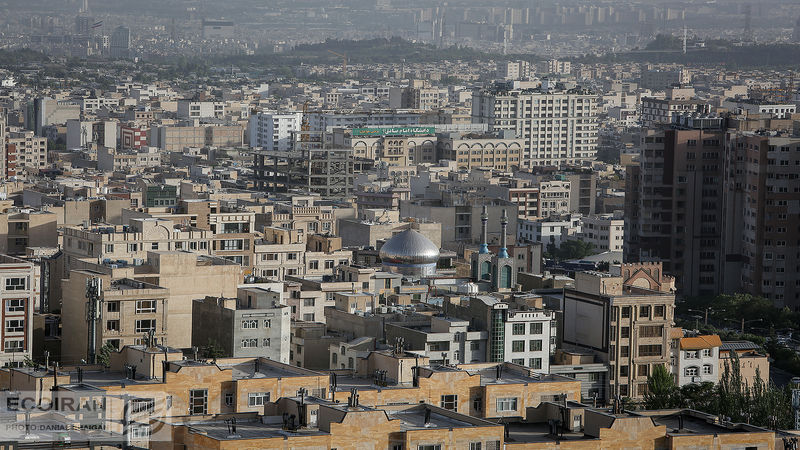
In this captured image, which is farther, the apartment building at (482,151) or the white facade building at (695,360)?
the apartment building at (482,151)

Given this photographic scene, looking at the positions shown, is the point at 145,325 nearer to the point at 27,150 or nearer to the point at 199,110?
the point at 27,150

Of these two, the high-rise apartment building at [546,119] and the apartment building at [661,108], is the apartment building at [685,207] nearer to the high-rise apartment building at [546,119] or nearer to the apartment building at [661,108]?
the apartment building at [661,108]

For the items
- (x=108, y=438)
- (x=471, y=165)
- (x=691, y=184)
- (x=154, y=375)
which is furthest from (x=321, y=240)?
(x=471, y=165)

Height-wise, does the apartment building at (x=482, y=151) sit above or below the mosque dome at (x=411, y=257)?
below

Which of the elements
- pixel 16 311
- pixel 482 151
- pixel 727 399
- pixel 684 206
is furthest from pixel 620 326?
pixel 482 151

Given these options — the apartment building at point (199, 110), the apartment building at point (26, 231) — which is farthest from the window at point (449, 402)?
the apartment building at point (199, 110)

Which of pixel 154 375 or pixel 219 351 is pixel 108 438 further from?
pixel 219 351

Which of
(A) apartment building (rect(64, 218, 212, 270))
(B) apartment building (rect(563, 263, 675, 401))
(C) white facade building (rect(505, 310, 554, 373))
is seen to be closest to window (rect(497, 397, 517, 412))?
(C) white facade building (rect(505, 310, 554, 373))
